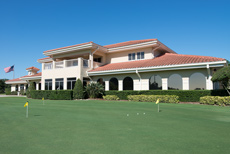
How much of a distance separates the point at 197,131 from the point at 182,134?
772 millimetres

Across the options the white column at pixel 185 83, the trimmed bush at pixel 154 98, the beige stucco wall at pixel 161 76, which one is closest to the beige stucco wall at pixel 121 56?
the beige stucco wall at pixel 161 76

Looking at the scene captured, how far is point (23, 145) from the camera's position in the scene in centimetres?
472

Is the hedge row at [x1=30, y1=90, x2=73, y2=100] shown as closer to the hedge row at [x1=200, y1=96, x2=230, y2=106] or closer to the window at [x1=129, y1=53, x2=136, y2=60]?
the window at [x1=129, y1=53, x2=136, y2=60]

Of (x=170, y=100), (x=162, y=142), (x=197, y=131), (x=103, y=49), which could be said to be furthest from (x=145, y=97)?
(x=162, y=142)

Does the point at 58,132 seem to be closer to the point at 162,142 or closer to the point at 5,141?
Result: the point at 5,141

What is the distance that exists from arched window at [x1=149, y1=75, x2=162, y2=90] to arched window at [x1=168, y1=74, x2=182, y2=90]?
3.68 ft

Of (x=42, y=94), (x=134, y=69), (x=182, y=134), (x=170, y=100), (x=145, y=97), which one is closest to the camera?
(x=182, y=134)

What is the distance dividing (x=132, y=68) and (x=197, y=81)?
6.96m

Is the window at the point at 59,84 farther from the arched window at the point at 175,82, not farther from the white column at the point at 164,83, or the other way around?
the arched window at the point at 175,82

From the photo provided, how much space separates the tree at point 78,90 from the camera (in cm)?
2345

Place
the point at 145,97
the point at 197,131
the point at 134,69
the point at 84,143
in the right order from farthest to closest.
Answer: the point at 134,69, the point at 145,97, the point at 197,131, the point at 84,143

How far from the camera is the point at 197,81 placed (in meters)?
18.5

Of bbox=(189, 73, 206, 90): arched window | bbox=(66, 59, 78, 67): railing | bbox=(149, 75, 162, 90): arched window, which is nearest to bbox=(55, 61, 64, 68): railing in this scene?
bbox=(66, 59, 78, 67): railing

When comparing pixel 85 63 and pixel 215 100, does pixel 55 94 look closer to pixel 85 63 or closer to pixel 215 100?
pixel 85 63
